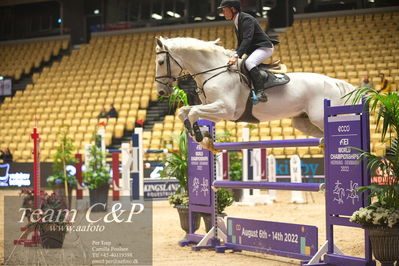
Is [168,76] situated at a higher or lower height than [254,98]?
higher

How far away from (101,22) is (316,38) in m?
8.07

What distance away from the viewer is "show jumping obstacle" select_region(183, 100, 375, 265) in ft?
13.5

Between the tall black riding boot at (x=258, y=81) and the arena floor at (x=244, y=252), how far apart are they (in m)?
1.32

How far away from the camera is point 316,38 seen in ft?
49.6

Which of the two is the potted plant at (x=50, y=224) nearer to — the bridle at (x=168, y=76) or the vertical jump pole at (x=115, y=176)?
the bridle at (x=168, y=76)

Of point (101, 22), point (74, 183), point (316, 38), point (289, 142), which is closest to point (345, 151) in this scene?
point (289, 142)

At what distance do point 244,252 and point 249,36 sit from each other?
187 cm

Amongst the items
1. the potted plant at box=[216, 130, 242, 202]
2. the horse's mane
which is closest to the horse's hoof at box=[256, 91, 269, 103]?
the horse's mane

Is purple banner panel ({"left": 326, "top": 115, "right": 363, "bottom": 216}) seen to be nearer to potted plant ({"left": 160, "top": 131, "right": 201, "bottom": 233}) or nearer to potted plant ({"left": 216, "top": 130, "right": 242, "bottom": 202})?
potted plant ({"left": 160, "top": 131, "right": 201, "bottom": 233})

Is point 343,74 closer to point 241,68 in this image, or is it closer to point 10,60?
point 241,68

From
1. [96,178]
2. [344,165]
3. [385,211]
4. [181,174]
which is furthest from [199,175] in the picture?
[96,178]

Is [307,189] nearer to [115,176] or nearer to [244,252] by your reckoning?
[244,252]

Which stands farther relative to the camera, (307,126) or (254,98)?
(307,126)

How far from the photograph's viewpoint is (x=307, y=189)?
14.7 ft
